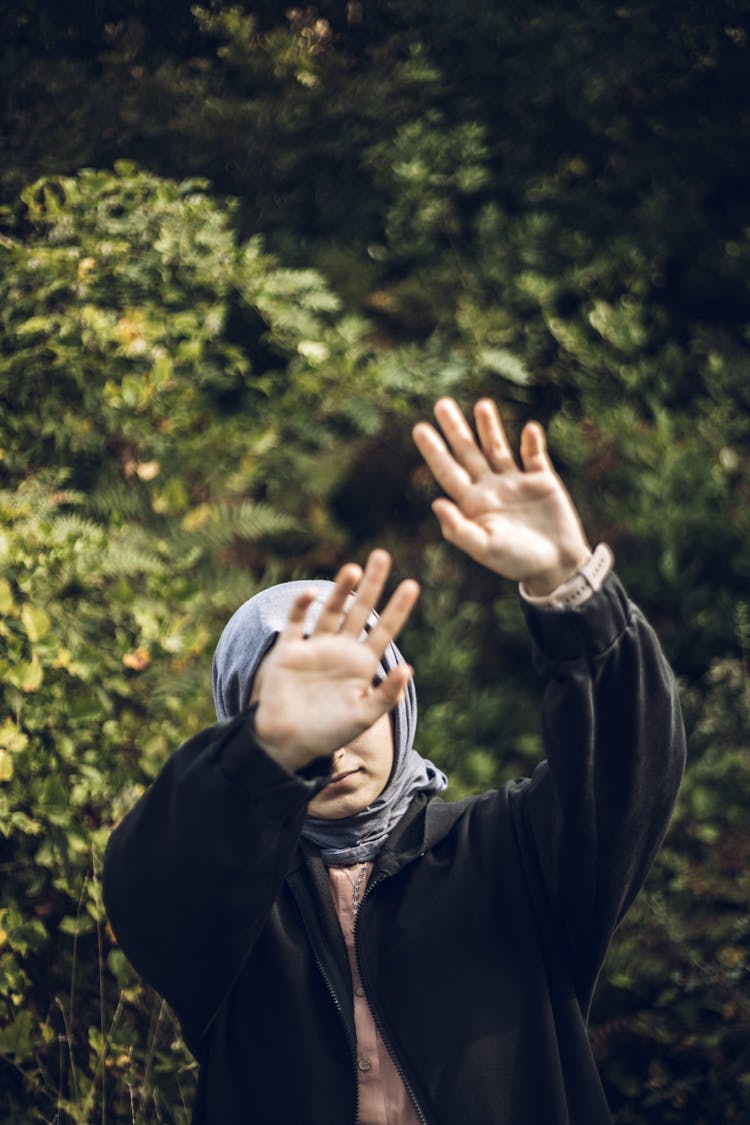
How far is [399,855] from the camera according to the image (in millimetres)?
1755

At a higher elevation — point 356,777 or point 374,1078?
point 356,777

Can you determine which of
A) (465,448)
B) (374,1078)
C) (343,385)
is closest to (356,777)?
(374,1078)

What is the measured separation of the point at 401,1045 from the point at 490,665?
117 inches

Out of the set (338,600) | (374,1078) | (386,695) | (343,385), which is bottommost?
(343,385)

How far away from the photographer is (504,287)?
4.45 meters

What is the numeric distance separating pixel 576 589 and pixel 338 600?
35 centimetres

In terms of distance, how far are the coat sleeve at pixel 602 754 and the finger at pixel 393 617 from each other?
7.8 inches

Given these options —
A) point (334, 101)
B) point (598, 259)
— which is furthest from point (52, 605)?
point (598, 259)

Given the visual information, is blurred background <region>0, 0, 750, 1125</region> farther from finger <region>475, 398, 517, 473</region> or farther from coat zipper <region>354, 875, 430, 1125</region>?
finger <region>475, 398, 517, 473</region>

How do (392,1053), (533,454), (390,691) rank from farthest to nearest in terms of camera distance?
(392,1053) → (533,454) → (390,691)

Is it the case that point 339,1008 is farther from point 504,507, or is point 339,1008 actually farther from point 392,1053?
point 504,507

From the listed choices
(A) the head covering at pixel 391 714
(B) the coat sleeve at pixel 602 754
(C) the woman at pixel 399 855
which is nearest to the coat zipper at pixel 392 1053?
(C) the woman at pixel 399 855

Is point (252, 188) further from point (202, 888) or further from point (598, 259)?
point (202, 888)

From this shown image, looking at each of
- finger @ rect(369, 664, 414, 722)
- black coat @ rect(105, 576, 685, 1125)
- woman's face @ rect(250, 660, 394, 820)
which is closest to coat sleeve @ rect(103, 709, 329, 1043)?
black coat @ rect(105, 576, 685, 1125)
